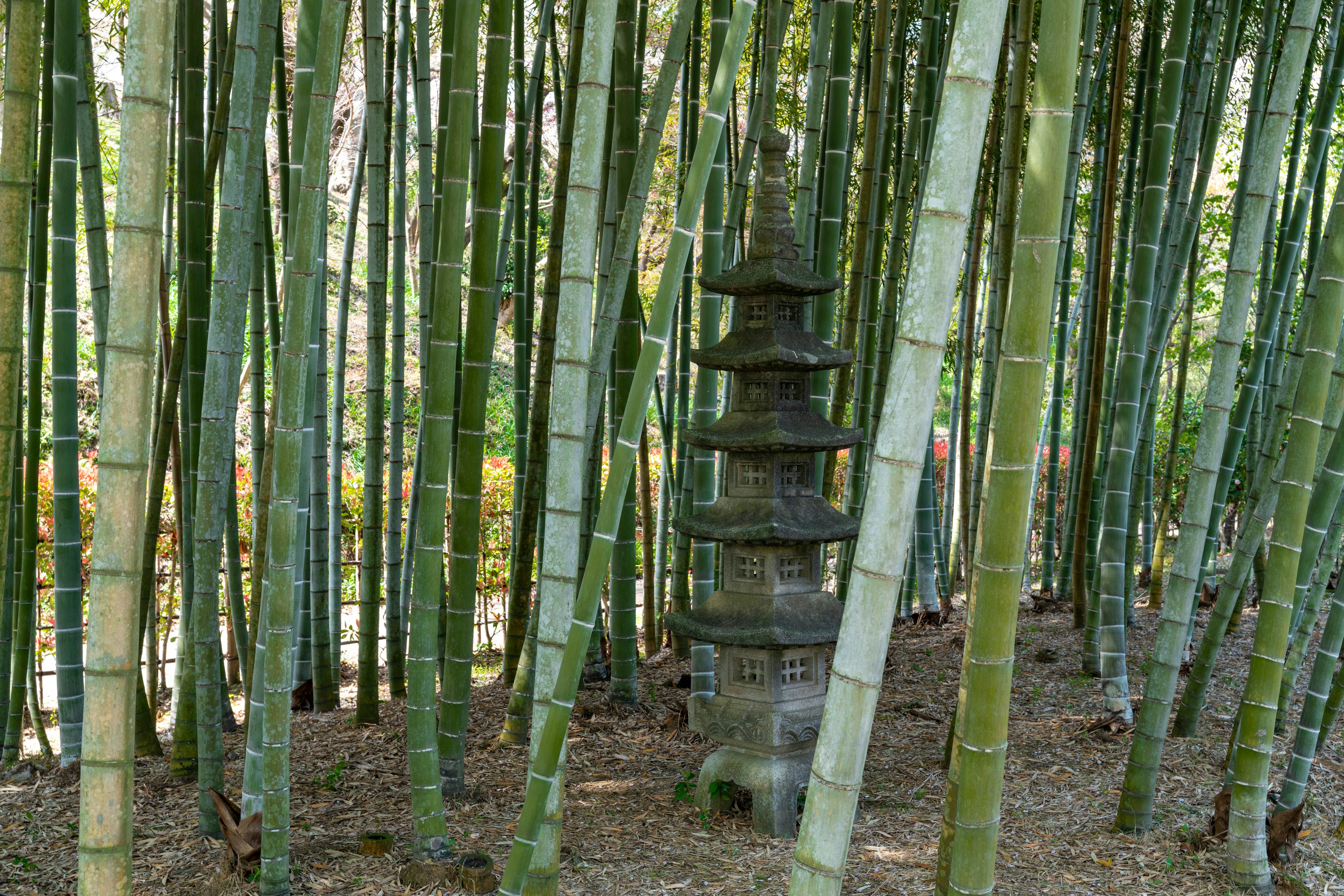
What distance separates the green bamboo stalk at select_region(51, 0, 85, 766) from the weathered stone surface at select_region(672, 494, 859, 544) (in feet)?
5.46

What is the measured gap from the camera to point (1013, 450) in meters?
1.32

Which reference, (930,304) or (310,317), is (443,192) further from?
(930,304)

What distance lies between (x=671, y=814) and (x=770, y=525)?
998mm

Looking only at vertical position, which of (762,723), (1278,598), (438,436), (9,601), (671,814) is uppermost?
(438,436)

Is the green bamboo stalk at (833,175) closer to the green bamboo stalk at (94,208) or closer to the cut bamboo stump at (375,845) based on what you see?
the cut bamboo stump at (375,845)

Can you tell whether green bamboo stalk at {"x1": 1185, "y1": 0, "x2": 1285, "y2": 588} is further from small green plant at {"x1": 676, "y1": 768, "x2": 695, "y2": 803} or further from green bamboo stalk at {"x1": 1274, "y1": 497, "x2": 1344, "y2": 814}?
small green plant at {"x1": 676, "y1": 768, "x2": 695, "y2": 803}

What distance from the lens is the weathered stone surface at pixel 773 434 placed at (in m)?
2.84

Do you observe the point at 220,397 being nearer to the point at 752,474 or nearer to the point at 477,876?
the point at 477,876

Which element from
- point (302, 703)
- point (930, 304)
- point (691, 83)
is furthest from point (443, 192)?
point (302, 703)

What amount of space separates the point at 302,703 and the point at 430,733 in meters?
2.20

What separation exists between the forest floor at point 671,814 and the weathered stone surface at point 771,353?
137 centimetres

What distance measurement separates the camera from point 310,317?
1.87 meters

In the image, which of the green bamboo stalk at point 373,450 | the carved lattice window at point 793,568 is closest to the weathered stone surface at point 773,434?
the carved lattice window at point 793,568

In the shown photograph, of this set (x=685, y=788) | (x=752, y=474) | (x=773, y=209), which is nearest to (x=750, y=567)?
(x=752, y=474)
